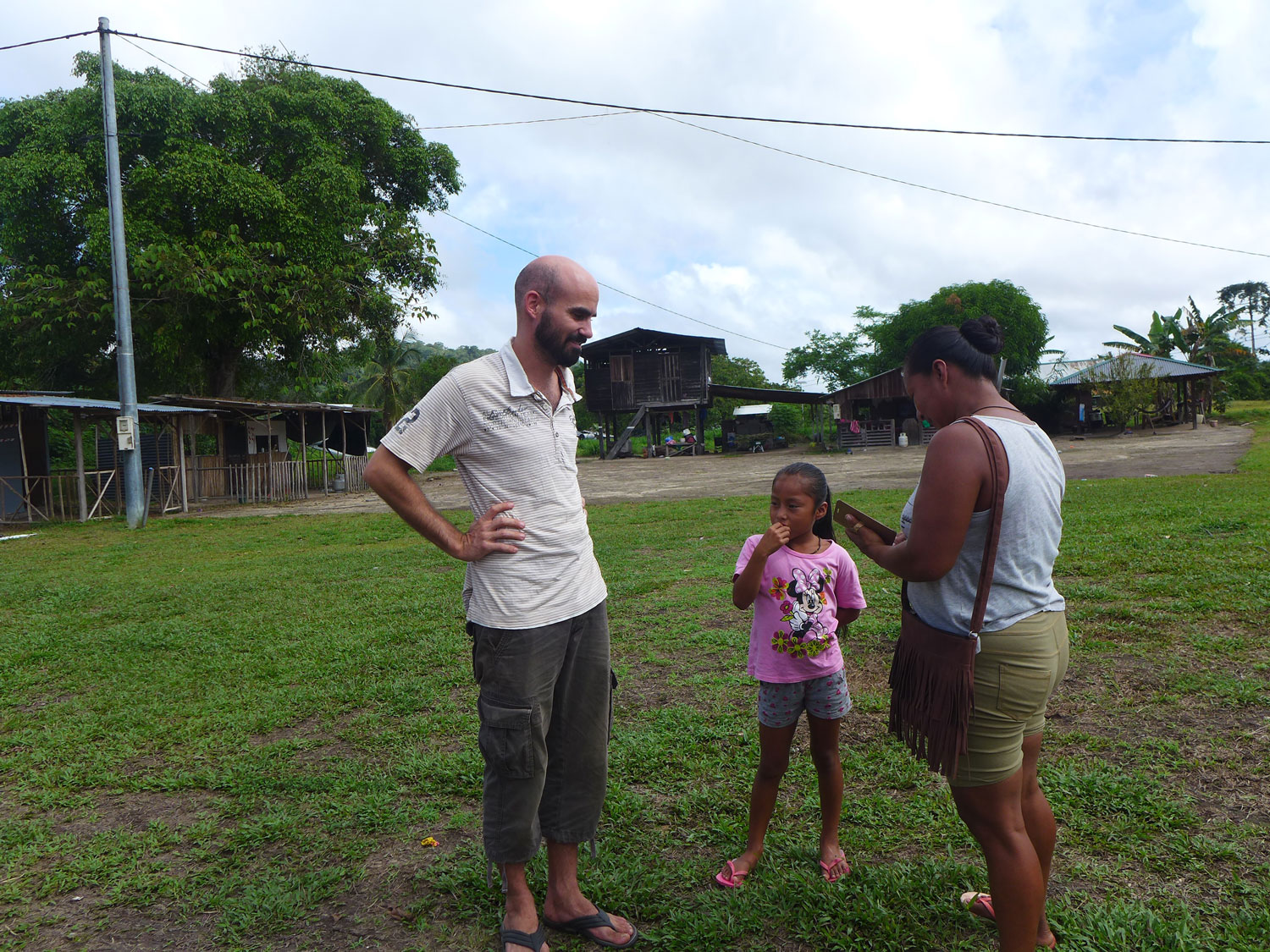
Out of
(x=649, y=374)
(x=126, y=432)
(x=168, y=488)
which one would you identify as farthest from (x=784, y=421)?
(x=126, y=432)

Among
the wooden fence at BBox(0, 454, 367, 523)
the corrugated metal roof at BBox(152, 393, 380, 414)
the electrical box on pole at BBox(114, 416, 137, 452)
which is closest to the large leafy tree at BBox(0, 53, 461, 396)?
the corrugated metal roof at BBox(152, 393, 380, 414)

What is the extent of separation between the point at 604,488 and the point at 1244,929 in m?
19.8

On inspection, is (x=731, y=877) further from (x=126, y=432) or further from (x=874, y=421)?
(x=874, y=421)

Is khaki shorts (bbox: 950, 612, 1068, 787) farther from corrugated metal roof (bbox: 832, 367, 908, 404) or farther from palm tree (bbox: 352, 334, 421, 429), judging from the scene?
palm tree (bbox: 352, 334, 421, 429)

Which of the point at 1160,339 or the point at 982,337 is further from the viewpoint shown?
the point at 1160,339

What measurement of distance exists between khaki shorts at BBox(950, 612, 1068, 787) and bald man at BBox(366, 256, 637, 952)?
3.80ft

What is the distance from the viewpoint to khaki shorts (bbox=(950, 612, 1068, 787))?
2129 mm

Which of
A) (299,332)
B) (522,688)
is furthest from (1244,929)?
(299,332)

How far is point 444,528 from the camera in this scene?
2537mm

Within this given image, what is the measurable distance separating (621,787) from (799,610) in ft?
4.38

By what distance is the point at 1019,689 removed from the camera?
2.13 meters

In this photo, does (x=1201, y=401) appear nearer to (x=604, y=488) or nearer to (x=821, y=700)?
(x=604, y=488)

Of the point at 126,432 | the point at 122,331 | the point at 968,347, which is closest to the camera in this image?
the point at 968,347

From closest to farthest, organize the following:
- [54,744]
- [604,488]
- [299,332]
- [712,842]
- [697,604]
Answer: [712,842], [54,744], [697,604], [604,488], [299,332]
